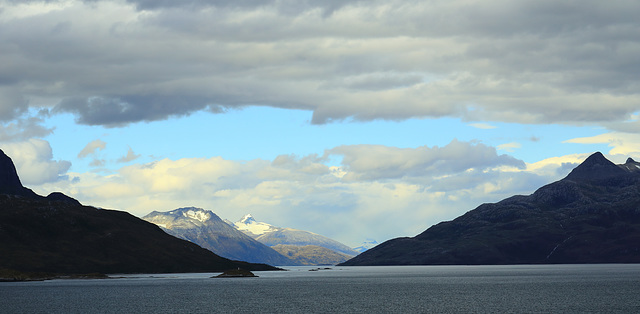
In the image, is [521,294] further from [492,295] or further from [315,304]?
[315,304]

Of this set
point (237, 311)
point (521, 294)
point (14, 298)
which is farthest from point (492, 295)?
point (14, 298)

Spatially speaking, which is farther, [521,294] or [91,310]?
[521,294]

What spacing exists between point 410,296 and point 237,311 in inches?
2564

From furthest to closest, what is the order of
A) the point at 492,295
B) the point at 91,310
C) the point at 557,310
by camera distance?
the point at 492,295, the point at 91,310, the point at 557,310

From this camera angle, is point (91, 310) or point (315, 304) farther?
point (315, 304)

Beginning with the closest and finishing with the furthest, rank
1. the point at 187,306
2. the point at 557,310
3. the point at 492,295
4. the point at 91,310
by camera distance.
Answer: the point at 557,310 → the point at 91,310 → the point at 187,306 → the point at 492,295

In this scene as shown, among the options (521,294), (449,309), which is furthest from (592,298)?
(449,309)

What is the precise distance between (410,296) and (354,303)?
102ft

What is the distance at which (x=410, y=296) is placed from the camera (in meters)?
198

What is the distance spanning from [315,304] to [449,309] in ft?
123

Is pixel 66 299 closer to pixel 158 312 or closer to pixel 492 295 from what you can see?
pixel 158 312

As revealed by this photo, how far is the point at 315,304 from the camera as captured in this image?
171 meters

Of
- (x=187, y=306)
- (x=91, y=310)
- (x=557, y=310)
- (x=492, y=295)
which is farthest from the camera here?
(x=492, y=295)

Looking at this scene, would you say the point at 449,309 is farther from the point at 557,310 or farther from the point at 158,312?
the point at 158,312
